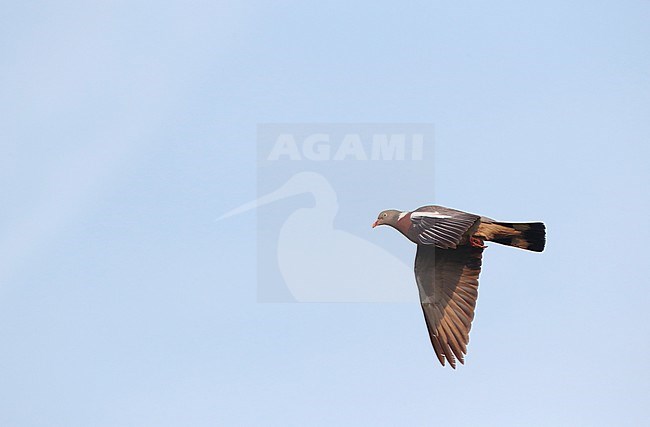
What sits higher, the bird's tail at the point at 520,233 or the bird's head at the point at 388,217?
the bird's head at the point at 388,217

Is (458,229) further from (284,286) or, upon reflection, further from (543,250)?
(284,286)

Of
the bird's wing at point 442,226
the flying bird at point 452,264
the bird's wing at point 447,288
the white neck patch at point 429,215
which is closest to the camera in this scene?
the bird's wing at point 442,226

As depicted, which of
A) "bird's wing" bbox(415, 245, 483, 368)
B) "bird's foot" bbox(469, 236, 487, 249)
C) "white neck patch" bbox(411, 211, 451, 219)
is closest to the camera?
"white neck patch" bbox(411, 211, 451, 219)

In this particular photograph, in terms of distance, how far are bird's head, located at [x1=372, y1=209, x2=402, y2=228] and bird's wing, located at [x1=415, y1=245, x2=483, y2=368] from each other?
3.34 ft

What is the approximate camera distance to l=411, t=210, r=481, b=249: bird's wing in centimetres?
1930

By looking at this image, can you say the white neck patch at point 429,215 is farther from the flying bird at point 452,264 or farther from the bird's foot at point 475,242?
the bird's foot at point 475,242

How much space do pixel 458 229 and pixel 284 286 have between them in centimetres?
566

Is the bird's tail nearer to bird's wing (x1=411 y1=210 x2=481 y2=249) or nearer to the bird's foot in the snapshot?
the bird's foot

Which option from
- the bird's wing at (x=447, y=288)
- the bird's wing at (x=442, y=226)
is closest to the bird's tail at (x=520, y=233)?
the bird's wing at (x=442, y=226)

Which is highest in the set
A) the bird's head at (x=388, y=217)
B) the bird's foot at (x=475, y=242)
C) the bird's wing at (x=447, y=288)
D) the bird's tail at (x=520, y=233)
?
the bird's head at (x=388, y=217)

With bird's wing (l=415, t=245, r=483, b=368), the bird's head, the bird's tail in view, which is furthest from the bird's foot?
the bird's head

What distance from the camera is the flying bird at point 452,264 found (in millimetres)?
20703

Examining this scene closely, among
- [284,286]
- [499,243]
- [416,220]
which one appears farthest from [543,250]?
[284,286]

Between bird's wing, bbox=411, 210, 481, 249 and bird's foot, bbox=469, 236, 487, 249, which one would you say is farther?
bird's foot, bbox=469, 236, 487, 249
